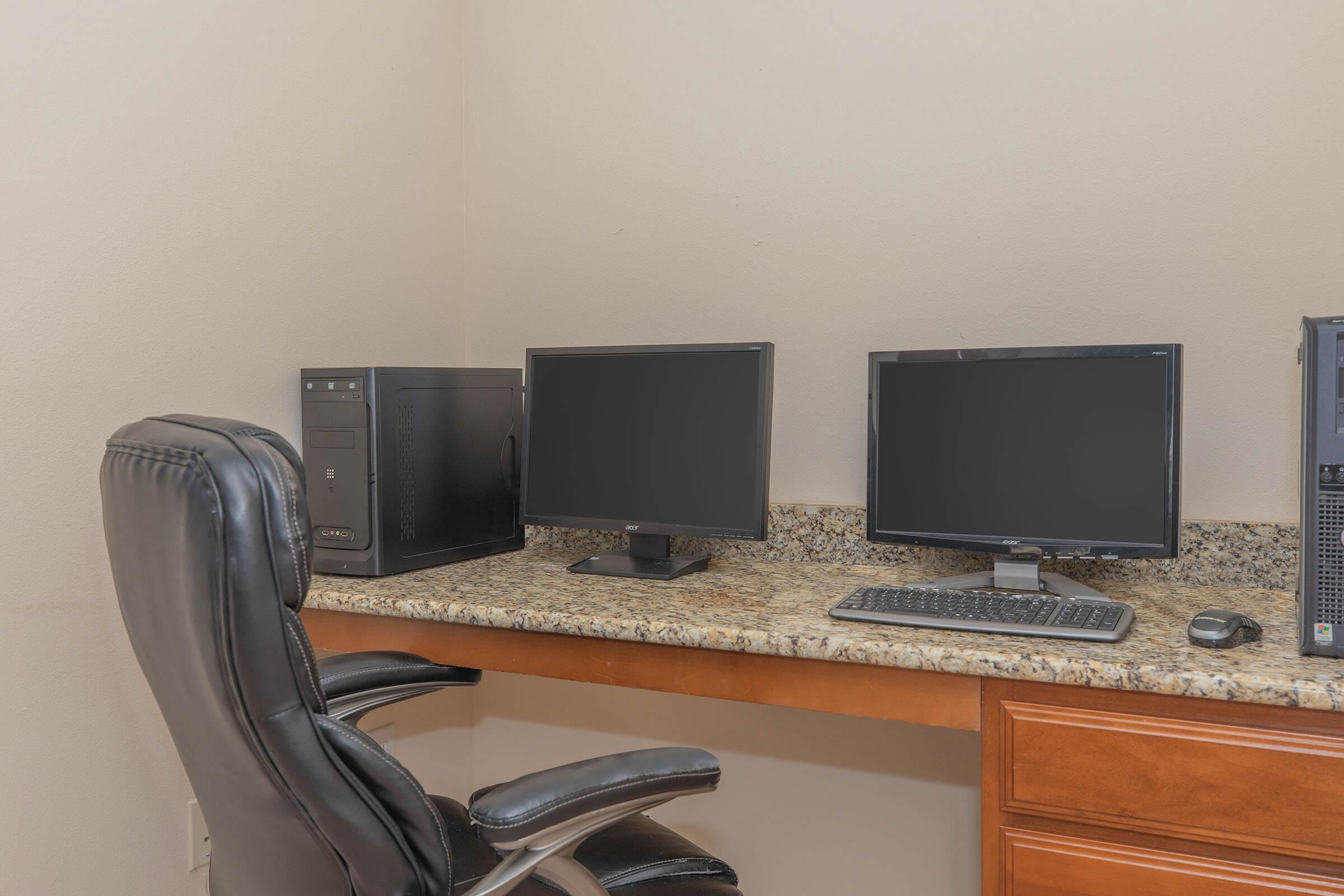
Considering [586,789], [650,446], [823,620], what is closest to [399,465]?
[650,446]

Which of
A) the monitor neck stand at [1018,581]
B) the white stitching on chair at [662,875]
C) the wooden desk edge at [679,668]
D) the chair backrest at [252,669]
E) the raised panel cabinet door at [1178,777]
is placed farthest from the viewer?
the monitor neck stand at [1018,581]

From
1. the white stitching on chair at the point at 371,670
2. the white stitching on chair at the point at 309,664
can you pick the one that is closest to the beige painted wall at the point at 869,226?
the white stitching on chair at the point at 371,670

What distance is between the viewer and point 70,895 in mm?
1575

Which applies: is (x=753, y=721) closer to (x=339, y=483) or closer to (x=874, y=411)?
(x=874, y=411)

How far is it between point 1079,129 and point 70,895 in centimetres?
228

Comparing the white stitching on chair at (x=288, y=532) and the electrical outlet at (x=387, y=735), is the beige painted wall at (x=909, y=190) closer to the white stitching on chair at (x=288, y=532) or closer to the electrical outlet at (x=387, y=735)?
the electrical outlet at (x=387, y=735)

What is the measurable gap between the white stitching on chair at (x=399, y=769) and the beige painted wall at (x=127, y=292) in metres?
0.94

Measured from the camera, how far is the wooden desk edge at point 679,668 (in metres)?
1.32

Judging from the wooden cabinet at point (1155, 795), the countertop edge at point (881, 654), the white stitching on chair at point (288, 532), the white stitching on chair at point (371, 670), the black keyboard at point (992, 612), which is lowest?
the wooden cabinet at point (1155, 795)

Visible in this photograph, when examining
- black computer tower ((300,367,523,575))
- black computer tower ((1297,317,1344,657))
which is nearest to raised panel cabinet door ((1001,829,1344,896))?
black computer tower ((1297,317,1344,657))

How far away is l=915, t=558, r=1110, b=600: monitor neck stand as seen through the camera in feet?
5.23

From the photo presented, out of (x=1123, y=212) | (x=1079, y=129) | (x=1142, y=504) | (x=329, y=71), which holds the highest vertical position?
(x=329, y=71)

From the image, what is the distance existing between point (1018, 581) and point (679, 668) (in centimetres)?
62

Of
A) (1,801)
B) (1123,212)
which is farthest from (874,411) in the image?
(1,801)
